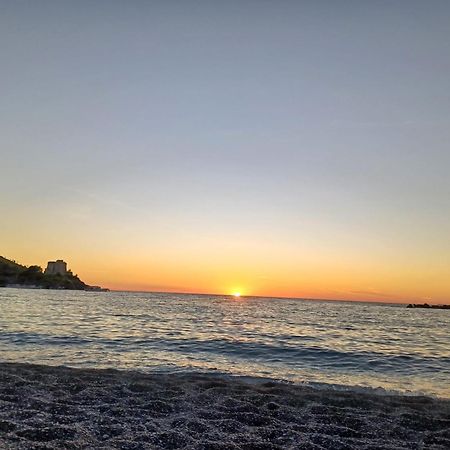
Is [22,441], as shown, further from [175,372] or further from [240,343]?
[240,343]

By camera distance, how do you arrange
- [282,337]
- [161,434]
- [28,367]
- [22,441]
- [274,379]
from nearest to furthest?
[22,441] < [161,434] < [28,367] < [274,379] < [282,337]

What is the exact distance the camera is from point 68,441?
777 centimetres

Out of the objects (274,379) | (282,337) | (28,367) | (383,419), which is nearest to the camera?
(383,419)

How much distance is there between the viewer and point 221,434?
28.6 ft

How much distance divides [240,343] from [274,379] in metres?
11.4

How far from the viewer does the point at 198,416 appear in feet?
32.6

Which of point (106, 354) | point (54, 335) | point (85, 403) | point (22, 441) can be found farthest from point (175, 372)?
point (54, 335)

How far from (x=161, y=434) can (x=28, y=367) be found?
29.2 feet

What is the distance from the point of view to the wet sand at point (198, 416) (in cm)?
821

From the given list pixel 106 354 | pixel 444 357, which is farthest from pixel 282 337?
pixel 106 354

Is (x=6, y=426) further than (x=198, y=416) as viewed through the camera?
No

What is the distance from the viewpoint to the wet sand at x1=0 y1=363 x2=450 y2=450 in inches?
323

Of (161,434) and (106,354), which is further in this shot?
(106,354)

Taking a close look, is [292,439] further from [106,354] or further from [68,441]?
[106,354]
